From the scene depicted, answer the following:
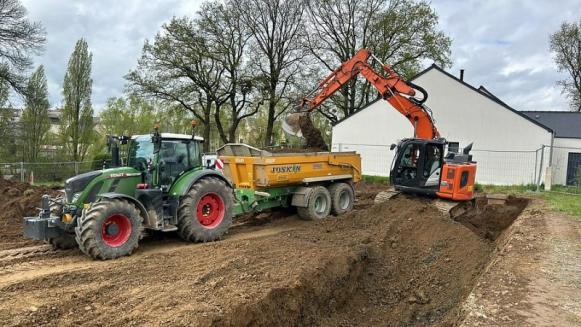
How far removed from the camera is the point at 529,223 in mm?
10352

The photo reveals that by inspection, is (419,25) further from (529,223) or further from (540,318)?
(540,318)

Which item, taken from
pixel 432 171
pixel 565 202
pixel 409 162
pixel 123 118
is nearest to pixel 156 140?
pixel 409 162

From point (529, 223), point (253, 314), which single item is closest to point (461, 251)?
point (529, 223)

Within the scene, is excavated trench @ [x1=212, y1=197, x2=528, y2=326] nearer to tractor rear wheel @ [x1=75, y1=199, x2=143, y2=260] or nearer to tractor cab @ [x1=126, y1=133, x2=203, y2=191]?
tractor rear wheel @ [x1=75, y1=199, x2=143, y2=260]

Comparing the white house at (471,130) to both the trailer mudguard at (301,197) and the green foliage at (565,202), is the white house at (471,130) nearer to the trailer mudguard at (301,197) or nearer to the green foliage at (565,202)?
the green foliage at (565,202)

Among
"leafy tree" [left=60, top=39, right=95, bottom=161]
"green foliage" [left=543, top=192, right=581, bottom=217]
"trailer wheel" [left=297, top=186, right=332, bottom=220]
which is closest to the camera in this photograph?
"trailer wheel" [left=297, top=186, right=332, bottom=220]

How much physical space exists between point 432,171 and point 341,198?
2397 mm

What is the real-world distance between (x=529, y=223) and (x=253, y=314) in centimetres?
767

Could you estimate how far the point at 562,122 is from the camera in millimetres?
24500

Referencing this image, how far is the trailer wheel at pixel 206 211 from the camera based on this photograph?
846cm

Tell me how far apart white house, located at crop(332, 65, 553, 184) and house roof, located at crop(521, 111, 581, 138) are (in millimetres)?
2969

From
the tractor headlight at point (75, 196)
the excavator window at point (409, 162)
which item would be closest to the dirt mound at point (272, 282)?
the tractor headlight at point (75, 196)

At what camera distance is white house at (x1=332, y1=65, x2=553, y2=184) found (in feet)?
68.2

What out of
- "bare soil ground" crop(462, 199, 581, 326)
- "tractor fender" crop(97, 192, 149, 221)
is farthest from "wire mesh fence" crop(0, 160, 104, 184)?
"bare soil ground" crop(462, 199, 581, 326)
